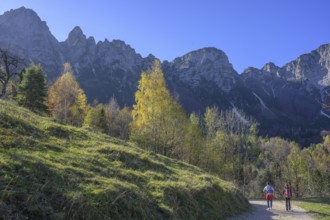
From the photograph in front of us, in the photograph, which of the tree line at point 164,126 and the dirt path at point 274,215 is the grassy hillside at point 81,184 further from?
the tree line at point 164,126

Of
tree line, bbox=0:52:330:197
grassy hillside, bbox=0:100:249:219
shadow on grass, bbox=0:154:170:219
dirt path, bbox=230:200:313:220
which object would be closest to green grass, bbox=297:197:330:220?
dirt path, bbox=230:200:313:220

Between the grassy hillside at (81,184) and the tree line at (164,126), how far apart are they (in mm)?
10862

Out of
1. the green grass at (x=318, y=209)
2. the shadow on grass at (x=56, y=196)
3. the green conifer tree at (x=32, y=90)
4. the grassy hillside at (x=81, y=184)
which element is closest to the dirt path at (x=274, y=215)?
the green grass at (x=318, y=209)

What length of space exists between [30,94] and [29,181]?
130 ft

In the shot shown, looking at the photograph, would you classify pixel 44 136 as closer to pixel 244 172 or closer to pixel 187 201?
pixel 187 201

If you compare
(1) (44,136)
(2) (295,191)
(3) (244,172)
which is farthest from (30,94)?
(2) (295,191)

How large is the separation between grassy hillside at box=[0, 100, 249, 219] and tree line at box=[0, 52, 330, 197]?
10.9 metres

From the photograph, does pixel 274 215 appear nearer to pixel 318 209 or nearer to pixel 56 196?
pixel 318 209

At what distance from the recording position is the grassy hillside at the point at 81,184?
33.6 feet

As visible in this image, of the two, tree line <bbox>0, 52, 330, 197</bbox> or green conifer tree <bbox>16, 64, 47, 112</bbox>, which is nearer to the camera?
tree line <bbox>0, 52, 330, 197</bbox>

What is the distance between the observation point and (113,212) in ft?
38.6

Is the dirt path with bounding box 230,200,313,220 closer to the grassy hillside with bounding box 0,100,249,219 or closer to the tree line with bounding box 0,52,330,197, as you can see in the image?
the grassy hillside with bounding box 0,100,249,219

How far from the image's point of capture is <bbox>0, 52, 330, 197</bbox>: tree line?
44.8 meters

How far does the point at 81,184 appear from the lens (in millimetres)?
12383
